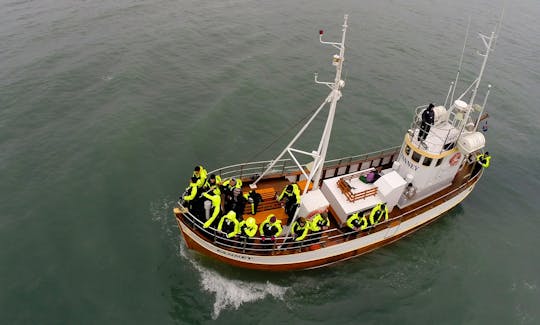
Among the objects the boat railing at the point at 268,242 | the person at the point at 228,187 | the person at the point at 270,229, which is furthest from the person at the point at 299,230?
the person at the point at 228,187

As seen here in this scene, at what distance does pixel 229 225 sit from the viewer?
45.8 ft

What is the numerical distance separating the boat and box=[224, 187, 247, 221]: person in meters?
0.10

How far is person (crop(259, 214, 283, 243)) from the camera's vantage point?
14.1 meters

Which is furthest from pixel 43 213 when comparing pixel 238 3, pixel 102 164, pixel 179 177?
pixel 238 3

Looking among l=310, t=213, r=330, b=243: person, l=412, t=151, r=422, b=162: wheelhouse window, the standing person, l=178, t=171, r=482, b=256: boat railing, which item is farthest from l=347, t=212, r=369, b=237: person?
l=412, t=151, r=422, b=162: wheelhouse window

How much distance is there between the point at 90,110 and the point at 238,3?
2718 cm

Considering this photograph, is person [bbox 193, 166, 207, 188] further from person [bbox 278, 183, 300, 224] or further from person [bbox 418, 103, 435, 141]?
person [bbox 418, 103, 435, 141]

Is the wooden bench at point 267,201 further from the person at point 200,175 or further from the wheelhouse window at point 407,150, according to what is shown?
the wheelhouse window at point 407,150

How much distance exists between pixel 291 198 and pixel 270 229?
6.02ft

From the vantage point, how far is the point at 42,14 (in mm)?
36531

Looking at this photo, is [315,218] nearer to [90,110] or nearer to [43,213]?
[43,213]

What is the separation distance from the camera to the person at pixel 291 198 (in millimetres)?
14893

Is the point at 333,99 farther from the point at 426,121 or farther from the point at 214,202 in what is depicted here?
the point at 214,202

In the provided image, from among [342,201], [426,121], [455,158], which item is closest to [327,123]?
[342,201]
